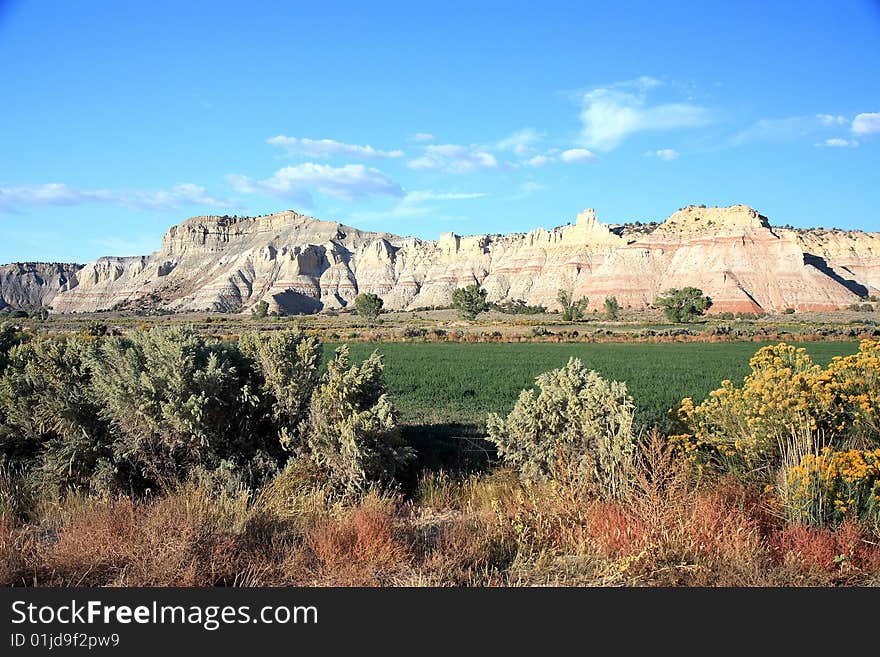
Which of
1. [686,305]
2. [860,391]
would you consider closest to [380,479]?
[860,391]

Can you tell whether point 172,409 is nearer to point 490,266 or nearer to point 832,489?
point 832,489

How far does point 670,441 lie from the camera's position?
6.66m

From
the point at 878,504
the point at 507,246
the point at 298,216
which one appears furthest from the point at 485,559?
the point at 298,216

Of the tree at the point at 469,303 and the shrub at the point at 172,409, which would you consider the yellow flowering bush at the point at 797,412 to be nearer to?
the shrub at the point at 172,409

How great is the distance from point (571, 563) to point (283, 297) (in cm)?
13404

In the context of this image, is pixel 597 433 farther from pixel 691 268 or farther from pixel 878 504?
pixel 691 268

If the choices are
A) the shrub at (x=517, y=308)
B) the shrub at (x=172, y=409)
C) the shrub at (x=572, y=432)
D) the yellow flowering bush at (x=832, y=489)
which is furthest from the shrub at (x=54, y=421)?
the shrub at (x=517, y=308)

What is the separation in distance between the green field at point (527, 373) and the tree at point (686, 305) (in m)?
35.2

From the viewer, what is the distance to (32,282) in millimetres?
177000

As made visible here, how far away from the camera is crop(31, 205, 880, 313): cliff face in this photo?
98.8m

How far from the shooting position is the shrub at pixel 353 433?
6.65m

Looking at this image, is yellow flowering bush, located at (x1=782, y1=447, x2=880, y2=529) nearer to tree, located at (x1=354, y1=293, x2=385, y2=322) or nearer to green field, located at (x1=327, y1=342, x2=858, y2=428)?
green field, located at (x1=327, y1=342, x2=858, y2=428)

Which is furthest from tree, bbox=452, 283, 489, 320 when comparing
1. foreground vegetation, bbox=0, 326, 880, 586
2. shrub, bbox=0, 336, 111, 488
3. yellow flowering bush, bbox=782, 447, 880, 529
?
yellow flowering bush, bbox=782, 447, 880, 529

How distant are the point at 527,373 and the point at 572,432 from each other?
60.8 feet
